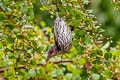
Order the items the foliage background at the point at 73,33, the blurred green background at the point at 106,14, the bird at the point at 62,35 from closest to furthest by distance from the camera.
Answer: the foliage background at the point at 73,33
the bird at the point at 62,35
the blurred green background at the point at 106,14

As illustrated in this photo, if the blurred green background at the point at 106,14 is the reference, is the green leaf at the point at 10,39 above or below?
above

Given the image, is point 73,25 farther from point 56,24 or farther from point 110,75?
point 110,75

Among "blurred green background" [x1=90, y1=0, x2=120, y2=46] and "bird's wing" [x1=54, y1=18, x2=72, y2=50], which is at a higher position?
"bird's wing" [x1=54, y1=18, x2=72, y2=50]

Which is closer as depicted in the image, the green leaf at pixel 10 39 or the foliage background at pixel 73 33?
the foliage background at pixel 73 33

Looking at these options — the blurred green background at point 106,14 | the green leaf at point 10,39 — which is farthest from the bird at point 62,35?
the blurred green background at point 106,14

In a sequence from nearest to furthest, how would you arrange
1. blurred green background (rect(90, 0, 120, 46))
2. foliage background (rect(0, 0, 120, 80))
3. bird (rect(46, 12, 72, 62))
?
1. foliage background (rect(0, 0, 120, 80))
2. bird (rect(46, 12, 72, 62))
3. blurred green background (rect(90, 0, 120, 46))

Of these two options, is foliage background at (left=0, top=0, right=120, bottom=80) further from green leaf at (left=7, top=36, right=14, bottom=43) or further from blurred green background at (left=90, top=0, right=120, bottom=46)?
blurred green background at (left=90, top=0, right=120, bottom=46)

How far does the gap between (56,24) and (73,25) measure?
179 millimetres

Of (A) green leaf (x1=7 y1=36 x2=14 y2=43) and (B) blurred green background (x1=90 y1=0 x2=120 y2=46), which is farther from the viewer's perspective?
(B) blurred green background (x1=90 y1=0 x2=120 y2=46)

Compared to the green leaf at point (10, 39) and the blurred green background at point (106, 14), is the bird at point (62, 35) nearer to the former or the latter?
the green leaf at point (10, 39)

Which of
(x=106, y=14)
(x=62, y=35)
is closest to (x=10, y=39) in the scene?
(x=62, y=35)

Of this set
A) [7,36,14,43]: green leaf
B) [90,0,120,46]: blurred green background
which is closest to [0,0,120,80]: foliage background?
[7,36,14,43]: green leaf

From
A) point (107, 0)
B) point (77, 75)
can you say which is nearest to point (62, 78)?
point (77, 75)

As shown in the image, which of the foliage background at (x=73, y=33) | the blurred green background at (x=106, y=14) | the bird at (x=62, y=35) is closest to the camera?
the foliage background at (x=73, y=33)
